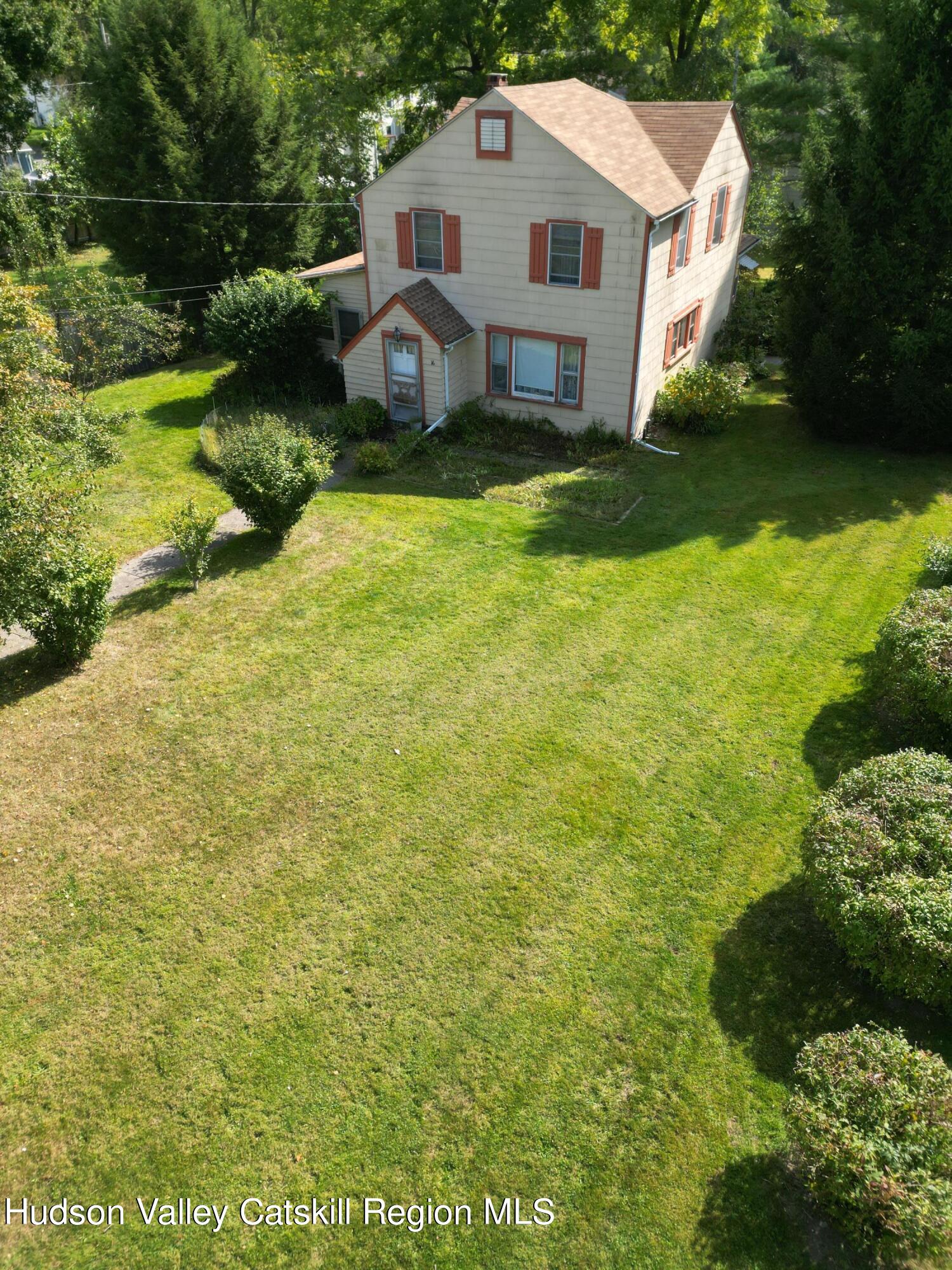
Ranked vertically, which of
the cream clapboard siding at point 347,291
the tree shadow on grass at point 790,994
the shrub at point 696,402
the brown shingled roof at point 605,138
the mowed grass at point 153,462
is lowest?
the mowed grass at point 153,462

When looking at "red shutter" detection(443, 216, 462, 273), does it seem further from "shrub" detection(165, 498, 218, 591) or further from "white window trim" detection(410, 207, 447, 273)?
"shrub" detection(165, 498, 218, 591)

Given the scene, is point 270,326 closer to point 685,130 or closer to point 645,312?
point 645,312

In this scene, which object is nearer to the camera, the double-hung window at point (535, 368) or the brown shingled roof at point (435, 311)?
the brown shingled roof at point (435, 311)

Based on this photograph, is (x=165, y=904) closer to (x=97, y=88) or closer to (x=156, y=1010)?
(x=156, y=1010)

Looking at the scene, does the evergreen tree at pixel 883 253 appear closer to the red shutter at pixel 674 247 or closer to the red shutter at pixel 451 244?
the red shutter at pixel 674 247

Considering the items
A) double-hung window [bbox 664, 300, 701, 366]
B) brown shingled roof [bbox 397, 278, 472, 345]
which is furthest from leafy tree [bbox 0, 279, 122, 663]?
double-hung window [bbox 664, 300, 701, 366]

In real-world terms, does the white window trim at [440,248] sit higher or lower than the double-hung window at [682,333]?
higher

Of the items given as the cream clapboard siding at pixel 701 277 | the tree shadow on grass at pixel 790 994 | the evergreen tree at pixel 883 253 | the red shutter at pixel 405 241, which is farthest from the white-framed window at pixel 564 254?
the tree shadow on grass at pixel 790 994

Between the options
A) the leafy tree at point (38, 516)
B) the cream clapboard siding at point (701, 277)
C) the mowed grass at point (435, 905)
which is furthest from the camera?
the cream clapboard siding at point (701, 277)
